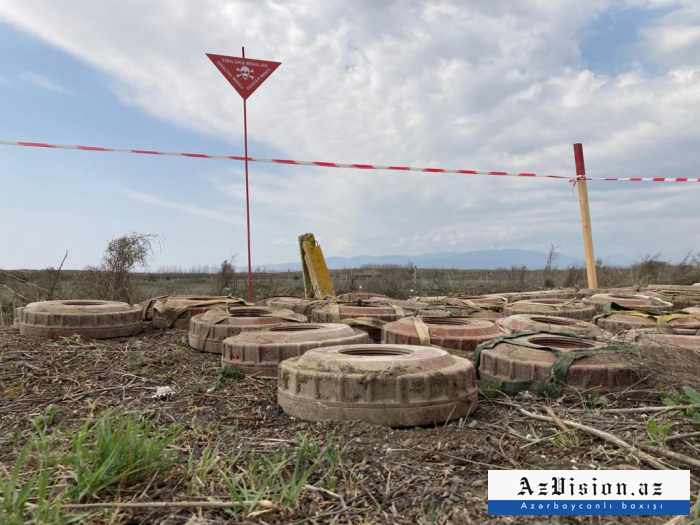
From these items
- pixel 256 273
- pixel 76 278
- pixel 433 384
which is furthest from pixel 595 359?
pixel 256 273

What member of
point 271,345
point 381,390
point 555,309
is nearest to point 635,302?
point 555,309

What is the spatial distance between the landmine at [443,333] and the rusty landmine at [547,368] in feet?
1.76

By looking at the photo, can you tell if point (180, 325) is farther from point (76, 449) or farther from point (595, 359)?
point (595, 359)

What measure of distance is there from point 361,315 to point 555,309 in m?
2.40

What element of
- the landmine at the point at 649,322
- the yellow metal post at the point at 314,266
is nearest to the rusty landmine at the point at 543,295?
the landmine at the point at 649,322

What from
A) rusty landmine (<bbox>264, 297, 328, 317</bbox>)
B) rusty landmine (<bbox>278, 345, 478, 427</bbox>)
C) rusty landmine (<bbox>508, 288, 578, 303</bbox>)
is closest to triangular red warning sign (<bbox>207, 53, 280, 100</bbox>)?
rusty landmine (<bbox>264, 297, 328, 317</bbox>)

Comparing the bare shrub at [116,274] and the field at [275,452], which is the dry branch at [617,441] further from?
the bare shrub at [116,274]

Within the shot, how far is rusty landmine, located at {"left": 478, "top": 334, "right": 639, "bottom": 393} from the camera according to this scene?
355 cm

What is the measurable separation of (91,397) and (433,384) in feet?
8.29

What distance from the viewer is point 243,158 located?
881 centimetres

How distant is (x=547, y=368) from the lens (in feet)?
12.0

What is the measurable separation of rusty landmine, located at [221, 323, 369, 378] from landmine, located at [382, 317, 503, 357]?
1.48 ft

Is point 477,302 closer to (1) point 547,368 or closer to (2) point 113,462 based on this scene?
(1) point 547,368

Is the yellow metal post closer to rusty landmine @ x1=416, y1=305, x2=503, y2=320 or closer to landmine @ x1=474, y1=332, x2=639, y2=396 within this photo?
rusty landmine @ x1=416, y1=305, x2=503, y2=320
